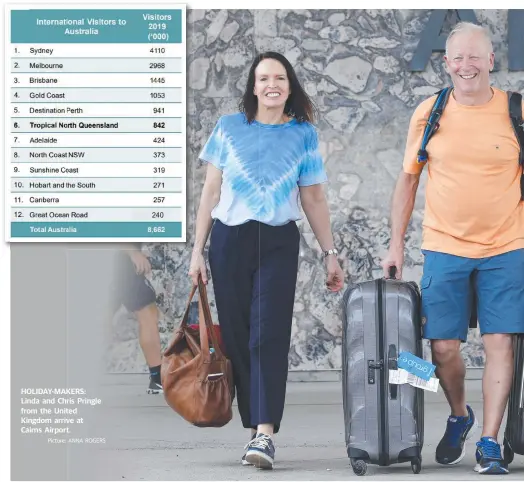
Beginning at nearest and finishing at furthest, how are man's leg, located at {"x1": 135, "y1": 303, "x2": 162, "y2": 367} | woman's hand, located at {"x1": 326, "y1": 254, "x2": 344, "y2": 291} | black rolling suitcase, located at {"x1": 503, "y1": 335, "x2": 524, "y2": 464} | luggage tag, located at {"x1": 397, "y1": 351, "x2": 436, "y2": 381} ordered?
luggage tag, located at {"x1": 397, "y1": 351, "x2": 436, "y2": 381}, black rolling suitcase, located at {"x1": 503, "y1": 335, "x2": 524, "y2": 464}, woman's hand, located at {"x1": 326, "y1": 254, "x2": 344, "y2": 291}, man's leg, located at {"x1": 135, "y1": 303, "x2": 162, "y2": 367}

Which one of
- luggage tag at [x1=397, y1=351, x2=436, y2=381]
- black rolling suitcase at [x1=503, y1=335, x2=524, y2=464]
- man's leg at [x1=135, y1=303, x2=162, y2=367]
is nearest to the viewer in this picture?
luggage tag at [x1=397, y1=351, x2=436, y2=381]

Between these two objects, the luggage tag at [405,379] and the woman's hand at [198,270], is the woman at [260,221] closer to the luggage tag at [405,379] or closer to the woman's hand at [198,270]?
the woman's hand at [198,270]

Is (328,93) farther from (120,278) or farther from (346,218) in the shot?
(120,278)

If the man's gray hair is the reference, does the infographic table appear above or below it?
below

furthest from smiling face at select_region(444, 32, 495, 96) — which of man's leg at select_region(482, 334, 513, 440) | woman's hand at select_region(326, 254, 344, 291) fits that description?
man's leg at select_region(482, 334, 513, 440)

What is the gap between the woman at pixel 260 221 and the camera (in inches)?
244

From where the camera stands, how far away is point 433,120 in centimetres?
615

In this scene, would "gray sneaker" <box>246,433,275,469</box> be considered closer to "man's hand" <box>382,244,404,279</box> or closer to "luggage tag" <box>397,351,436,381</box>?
"luggage tag" <box>397,351,436,381</box>

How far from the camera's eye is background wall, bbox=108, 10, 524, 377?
6.36 m

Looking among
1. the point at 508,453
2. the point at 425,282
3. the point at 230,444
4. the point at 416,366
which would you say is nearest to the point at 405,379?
the point at 416,366

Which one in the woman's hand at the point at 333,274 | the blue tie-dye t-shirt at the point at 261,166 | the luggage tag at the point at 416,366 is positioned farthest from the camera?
the woman's hand at the point at 333,274

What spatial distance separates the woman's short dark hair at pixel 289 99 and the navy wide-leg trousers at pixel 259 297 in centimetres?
43

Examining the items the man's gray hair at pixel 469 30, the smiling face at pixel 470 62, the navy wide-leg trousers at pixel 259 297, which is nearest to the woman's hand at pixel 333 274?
the navy wide-leg trousers at pixel 259 297

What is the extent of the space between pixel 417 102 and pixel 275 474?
5.41ft
